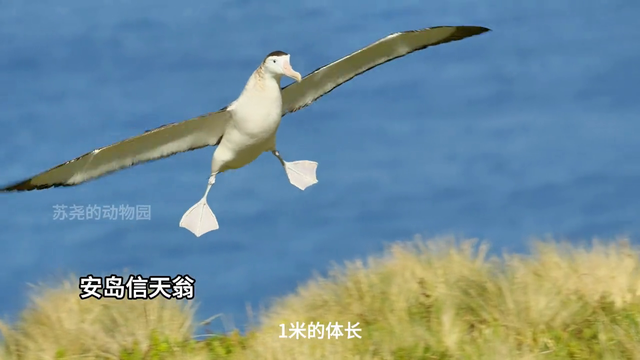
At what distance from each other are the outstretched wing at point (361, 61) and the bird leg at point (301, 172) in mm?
746

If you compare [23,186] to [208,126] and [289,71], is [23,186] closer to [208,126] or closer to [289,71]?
[208,126]

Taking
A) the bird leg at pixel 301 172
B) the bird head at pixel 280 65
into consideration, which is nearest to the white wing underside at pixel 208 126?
the bird head at pixel 280 65

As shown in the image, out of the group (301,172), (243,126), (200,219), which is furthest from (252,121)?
(301,172)

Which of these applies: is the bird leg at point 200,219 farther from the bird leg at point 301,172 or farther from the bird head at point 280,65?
the bird head at point 280,65

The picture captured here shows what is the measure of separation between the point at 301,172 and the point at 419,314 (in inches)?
81.8

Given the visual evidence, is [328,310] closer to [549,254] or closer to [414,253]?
[414,253]

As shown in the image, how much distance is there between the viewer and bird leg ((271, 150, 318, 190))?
940 centimetres

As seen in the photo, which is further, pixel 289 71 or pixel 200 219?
pixel 200 219

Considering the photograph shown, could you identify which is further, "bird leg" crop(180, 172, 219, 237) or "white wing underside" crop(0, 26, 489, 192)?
"bird leg" crop(180, 172, 219, 237)

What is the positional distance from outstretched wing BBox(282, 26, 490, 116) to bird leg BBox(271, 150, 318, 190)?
2.45ft

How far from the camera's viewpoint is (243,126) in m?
8.22

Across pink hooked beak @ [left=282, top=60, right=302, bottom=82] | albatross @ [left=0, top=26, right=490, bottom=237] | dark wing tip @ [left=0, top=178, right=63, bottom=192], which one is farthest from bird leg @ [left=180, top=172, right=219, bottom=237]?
pink hooked beak @ [left=282, top=60, right=302, bottom=82]

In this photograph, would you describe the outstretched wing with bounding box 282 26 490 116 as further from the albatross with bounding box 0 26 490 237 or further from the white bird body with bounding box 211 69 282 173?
the white bird body with bounding box 211 69 282 173

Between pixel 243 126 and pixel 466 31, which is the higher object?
pixel 466 31
